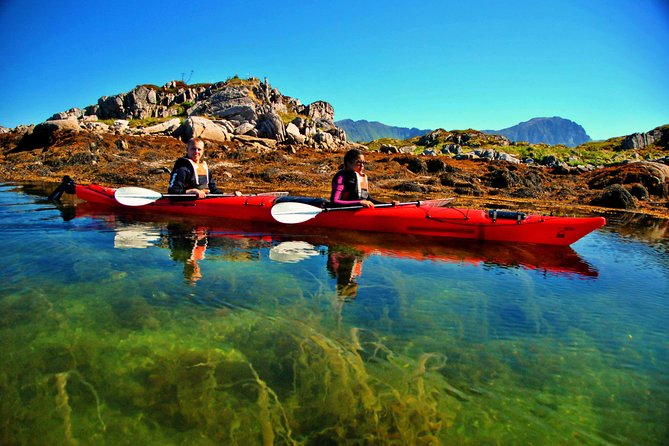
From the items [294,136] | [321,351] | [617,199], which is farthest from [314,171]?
[321,351]

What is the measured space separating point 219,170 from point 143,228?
11.7 metres

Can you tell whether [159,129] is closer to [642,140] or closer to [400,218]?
[400,218]

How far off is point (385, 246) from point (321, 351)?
3461 millimetres

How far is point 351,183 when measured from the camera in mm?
6738

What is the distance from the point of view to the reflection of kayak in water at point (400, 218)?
595 cm

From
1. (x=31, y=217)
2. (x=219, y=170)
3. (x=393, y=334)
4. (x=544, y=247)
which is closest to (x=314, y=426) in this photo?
(x=393, y=334)

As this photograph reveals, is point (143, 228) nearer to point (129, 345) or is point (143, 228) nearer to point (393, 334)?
point (129, 345)

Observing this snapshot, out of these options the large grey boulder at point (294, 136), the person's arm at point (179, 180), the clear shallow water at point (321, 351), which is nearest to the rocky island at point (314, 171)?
the large grey boulder at point (294, 136)

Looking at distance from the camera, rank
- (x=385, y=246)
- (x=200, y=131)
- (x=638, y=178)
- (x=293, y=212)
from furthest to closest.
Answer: (x=200, y=131) → (x=638, y=178) → (x=293, y=212) → (x=385, y=246)

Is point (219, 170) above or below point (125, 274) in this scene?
above

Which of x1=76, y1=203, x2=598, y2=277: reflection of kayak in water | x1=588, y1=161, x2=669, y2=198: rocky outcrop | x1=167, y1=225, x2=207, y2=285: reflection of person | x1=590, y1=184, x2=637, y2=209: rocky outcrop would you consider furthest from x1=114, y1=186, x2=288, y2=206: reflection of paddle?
x1=588, y1=161, x2=669, y2=198: rocky outcrop

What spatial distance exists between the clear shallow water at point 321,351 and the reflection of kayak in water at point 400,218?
1.10 meters

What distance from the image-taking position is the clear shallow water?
1.94 meters

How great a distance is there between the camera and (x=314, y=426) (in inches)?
75.9
